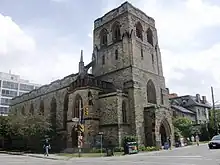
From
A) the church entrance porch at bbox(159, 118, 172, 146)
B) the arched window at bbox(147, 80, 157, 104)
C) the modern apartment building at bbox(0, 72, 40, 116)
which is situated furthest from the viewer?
the modern apartment building at bbox(0, 72, 40, 116)

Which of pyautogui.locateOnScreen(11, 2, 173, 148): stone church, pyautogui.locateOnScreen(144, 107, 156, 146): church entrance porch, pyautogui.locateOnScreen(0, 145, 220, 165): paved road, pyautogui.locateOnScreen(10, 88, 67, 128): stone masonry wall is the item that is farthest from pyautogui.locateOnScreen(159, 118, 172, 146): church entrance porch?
pyautogui.locateOnScreen(10, 88, 67, 128): stone masonry wall

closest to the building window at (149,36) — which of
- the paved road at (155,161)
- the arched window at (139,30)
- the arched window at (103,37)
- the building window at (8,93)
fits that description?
Result: the arched window at (139,30)

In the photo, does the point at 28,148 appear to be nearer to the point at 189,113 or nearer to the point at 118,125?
the point at 118,125

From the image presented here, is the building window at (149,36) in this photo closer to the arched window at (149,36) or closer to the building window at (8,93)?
A: the arched window at (149,36)

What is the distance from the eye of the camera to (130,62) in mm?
38312

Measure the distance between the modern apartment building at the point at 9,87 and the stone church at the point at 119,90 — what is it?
4830 cm

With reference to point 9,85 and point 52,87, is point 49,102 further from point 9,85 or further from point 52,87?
point 9,85

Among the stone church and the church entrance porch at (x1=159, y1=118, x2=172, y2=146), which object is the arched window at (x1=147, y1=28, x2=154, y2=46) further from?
the church entrance porch at (x1=159, y1=118, x2=172, y2=146)

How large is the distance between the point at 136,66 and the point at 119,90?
5907mm

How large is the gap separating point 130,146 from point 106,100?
873 centimetres

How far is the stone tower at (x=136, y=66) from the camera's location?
35.2 meters

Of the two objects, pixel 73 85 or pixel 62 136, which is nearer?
pixel 73 85

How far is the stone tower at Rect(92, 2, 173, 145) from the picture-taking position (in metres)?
35.2

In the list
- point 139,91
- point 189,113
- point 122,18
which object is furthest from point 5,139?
point 189,113
